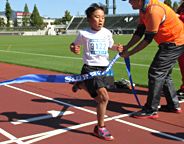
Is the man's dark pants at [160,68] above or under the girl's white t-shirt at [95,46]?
under

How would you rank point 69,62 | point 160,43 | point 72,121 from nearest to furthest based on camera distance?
1. point 72,121
2. point 160,43
3. point 69,62

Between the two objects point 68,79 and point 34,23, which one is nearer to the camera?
point 68,79

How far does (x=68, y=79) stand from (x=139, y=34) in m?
1.93

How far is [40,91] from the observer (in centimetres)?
748

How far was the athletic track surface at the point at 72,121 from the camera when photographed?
4.13 metres

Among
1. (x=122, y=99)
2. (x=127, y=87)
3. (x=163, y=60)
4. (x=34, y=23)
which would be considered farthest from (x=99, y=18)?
(x=34, y=23)

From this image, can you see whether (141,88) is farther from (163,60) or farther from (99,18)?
(99,18)

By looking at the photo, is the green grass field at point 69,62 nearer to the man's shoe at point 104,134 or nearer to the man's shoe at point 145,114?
the man's shoe at point 145,114

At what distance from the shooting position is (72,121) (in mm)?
4941

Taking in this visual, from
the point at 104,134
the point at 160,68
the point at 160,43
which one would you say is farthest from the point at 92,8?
the point at 104,134

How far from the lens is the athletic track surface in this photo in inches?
163

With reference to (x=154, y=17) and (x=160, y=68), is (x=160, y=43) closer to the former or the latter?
(x=160, y=68)

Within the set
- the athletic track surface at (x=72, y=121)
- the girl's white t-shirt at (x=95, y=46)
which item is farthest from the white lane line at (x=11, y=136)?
the girl's white t-shirt at (x=95, y=46)

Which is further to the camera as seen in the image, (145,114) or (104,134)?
(145,114)
